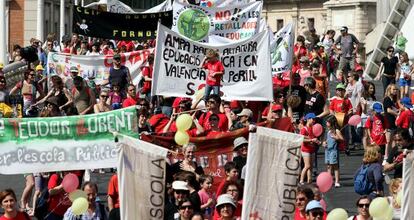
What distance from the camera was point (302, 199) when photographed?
14680 millimetres

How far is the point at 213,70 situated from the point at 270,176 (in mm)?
10095

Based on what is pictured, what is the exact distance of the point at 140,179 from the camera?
46.0ft

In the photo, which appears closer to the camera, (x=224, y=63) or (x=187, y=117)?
(x=187, y=117)

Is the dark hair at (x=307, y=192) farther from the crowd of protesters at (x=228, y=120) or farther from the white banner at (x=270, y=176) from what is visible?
the white banner at (x=270, y=176)

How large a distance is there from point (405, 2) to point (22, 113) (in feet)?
79.4

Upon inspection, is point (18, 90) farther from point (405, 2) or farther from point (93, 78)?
point (405, 2)

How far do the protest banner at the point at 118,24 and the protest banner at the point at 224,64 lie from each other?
6.15m

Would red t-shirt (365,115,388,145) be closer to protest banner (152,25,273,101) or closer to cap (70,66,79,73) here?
protest banner (152,25,273,101)

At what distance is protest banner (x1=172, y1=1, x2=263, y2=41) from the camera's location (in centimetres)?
2852

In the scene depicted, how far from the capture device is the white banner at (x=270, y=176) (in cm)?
1405

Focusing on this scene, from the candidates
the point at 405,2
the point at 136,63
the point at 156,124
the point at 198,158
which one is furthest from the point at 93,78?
the point at 405,2

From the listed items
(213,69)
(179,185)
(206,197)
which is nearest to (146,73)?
(213,69)

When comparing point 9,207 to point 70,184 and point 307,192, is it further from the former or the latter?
point 307,192

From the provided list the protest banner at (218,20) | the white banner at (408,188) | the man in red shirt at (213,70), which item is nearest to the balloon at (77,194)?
the white banner at (408,188)
